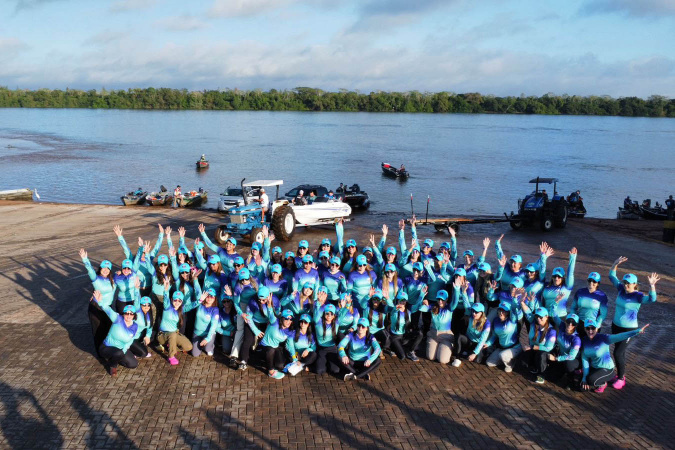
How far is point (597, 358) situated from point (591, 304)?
839mm

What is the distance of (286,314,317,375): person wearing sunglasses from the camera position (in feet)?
26.7

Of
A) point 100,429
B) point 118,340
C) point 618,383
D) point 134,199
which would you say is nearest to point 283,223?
point 118,340

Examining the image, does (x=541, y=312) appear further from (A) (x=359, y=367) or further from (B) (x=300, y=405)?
(B) (x=300, y=405)

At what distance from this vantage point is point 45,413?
7020mm

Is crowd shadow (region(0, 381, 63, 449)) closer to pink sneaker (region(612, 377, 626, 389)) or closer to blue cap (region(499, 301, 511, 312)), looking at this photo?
Result: blue cap (region(499, 301, 511, 312))

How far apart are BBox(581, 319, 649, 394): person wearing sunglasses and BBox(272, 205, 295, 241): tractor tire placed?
10365mm

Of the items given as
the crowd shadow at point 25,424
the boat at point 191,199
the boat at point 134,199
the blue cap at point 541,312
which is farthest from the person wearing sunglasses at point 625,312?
the boat at point 134,199

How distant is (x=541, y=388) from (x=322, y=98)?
15726 cm

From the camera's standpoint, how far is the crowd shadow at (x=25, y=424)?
6.42 m

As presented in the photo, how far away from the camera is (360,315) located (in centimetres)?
895

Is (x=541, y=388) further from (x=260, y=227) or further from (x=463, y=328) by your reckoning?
(x=260, y=227)

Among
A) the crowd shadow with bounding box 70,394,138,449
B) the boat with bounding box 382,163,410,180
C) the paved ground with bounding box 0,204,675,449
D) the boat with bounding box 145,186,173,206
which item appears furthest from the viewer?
the boat with bounding box 382,163,410,180

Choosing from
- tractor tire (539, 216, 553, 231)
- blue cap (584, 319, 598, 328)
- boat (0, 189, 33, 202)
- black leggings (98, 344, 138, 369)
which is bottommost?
boat (0, 189, 33, 202)

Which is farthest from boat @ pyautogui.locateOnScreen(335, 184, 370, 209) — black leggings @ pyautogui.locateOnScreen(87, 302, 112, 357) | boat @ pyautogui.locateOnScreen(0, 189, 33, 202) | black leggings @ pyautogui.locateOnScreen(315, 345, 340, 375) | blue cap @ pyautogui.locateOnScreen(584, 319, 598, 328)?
blue cap @ pyautogui.locateOnScreen(584, 319, 598, 328)
